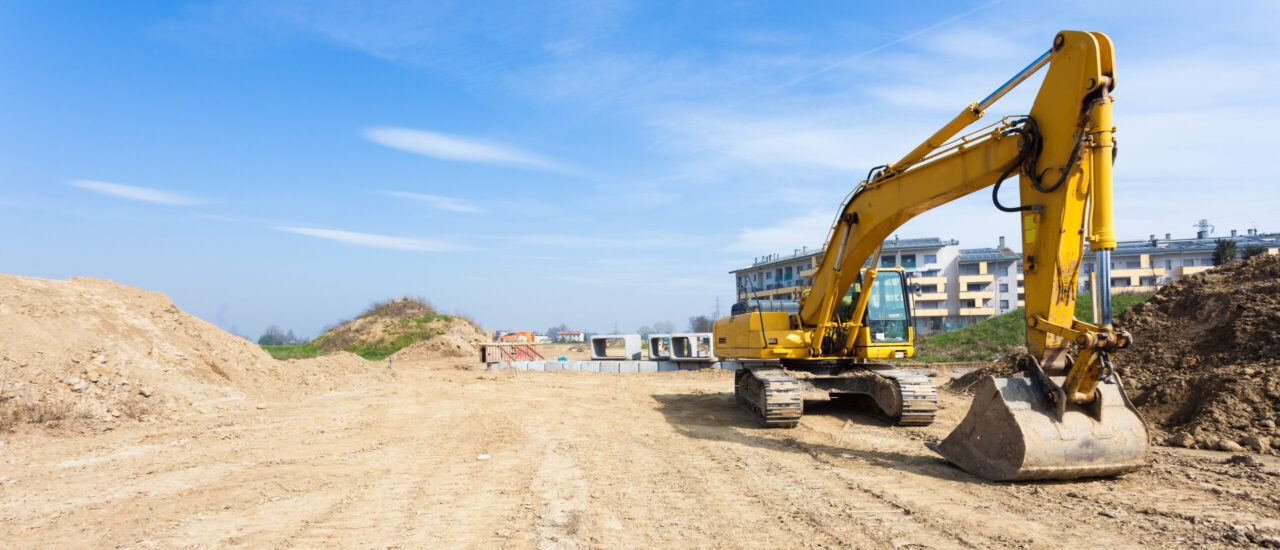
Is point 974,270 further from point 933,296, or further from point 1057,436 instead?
point 1057,436

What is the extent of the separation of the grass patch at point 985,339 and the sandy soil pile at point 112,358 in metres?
22.0

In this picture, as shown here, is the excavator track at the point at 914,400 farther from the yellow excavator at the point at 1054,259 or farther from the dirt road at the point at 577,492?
the yellow excavator at the point at 1054,259

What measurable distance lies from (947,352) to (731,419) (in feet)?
59.6

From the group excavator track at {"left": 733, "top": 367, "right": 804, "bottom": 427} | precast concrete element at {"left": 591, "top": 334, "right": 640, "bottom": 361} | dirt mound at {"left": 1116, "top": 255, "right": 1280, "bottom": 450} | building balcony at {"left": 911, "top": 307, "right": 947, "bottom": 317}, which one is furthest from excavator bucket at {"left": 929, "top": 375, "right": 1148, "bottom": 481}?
building balcony at {"left": 911, "top": 307, "right": 947, "bottom": 317}

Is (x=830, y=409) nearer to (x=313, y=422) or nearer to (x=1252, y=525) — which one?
(x=1252, y=525)

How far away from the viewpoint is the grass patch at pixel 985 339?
25125mm

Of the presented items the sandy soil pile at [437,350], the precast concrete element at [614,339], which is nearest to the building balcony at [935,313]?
the precast concrete element at [614,339]

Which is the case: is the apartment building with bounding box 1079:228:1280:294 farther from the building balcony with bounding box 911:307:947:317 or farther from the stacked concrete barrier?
the stacked concrete barrier

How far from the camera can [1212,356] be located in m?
10.4

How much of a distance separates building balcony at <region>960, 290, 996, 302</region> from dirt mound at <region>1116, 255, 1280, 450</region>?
4881cm

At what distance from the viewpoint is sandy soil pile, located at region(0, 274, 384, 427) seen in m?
10.3

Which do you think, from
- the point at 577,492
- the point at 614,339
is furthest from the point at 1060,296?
the point at 614,339

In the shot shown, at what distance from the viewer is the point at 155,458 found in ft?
27.2

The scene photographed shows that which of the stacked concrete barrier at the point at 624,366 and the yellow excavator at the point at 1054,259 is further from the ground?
the yellow excavator at the point at 1054,259
